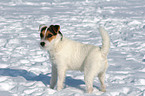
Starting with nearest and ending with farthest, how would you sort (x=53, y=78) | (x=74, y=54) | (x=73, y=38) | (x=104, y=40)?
(x=104, y=40) < (x=74, y=54) < (x=53, y=78) < (x=73, y=38)

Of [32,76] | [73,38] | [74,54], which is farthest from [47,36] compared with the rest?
[73,38]

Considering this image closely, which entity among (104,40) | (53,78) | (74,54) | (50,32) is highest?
(50,32)

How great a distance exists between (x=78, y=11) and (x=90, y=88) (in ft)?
34.9

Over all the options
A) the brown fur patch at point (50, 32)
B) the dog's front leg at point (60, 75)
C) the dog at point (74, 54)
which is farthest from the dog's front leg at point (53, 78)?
the brown fur patch at point (50, 32)

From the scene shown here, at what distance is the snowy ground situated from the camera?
418 cm

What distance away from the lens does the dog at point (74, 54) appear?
12.1 ft

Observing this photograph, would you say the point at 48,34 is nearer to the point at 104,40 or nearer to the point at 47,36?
the point at 47,36

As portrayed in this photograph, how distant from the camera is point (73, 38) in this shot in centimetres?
859

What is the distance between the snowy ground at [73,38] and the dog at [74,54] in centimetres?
40

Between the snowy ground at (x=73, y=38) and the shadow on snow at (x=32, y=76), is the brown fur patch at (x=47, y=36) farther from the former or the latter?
the shadow on snow at (x=32, y=76)

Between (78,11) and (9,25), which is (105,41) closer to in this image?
(9,25)

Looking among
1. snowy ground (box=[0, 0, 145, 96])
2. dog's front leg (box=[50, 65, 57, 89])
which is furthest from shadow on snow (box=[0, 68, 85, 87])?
dog's front leg (box=[50, 65, 57, 89])

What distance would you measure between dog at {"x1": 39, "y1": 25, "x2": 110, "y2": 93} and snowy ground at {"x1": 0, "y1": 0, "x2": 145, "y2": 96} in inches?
15.6

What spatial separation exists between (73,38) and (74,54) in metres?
4.67
